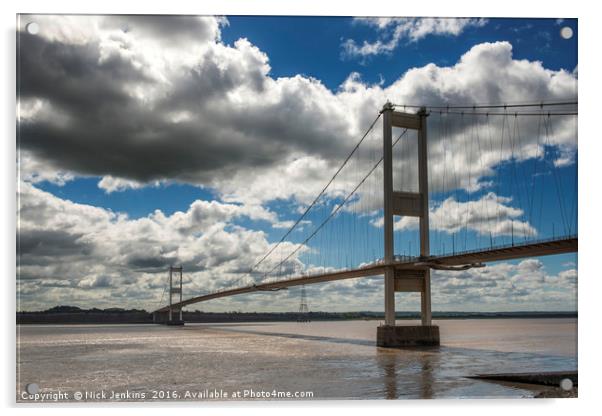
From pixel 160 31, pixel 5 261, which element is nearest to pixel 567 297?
pixel 160 31

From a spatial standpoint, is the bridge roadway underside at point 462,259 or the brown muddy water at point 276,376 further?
the bridge roadway underside at point 462,259

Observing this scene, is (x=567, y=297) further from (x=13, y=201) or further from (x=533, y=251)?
(x=13, y=201)

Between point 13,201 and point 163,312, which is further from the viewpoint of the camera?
point 163,312

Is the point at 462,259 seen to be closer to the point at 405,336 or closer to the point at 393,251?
the point at 393,251

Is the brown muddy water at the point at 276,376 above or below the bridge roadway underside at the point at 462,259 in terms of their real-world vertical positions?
below
